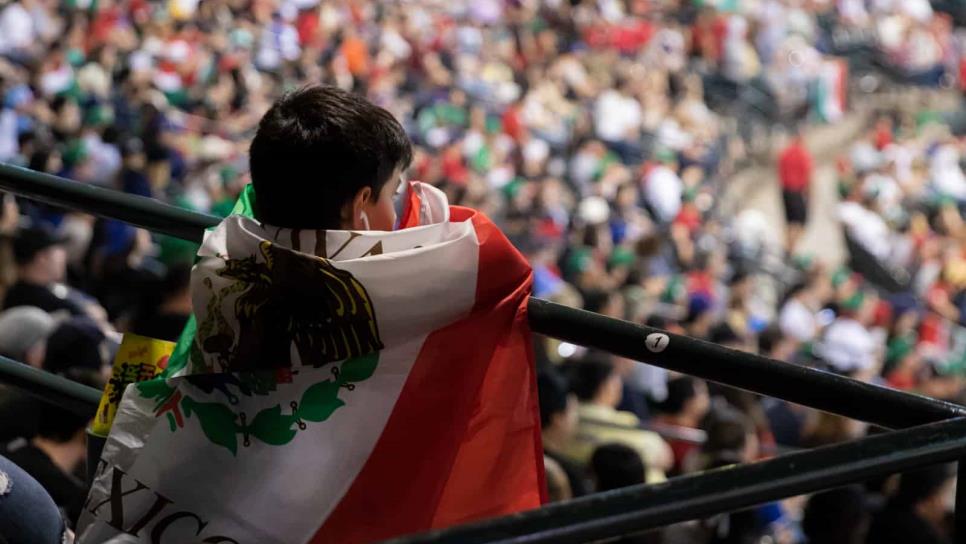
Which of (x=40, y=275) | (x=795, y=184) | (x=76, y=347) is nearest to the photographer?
(x=76, y=347)

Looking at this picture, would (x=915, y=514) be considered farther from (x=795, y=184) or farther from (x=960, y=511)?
(x=795, y=184)

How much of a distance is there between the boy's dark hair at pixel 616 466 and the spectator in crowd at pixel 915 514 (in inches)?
41.2

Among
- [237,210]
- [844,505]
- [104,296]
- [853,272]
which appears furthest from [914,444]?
[853,272]

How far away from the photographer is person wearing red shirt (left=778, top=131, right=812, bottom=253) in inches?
562

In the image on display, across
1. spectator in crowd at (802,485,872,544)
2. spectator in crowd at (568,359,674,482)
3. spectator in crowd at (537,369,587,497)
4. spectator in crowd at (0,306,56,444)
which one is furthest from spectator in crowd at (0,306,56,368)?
spectator in crowd at (802,485,872,544)

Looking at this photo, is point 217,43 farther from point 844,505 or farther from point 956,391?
point 844,505

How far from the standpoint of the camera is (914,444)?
1.20 m

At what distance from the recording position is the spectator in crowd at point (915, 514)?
14.6ft

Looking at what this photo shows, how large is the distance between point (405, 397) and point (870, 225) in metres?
12.6

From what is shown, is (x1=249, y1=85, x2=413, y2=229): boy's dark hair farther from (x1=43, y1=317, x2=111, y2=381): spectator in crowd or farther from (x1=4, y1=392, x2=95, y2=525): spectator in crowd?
(x1=43, y1=317, x2=111, y2=381): spectator in crowd

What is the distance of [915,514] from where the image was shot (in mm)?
4527

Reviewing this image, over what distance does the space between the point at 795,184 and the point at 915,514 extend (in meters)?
10.3

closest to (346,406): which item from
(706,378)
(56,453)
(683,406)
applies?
(706,378)

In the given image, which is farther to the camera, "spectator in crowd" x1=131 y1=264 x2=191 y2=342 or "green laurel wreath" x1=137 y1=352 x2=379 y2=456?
"spectator in crowd" x1=131 y1=264 x2=191 y2=342
